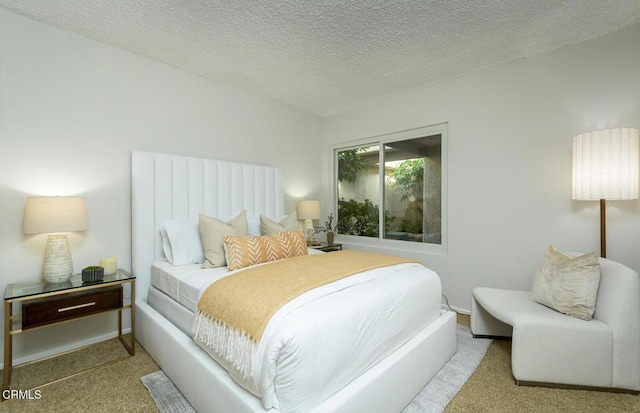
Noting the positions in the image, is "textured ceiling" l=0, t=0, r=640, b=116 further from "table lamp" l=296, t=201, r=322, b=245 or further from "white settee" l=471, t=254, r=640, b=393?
"white settee" l=471, t=254, r=640, b=393

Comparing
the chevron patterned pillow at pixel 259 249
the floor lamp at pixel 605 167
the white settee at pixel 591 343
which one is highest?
the floor lamp at pixel 605 167

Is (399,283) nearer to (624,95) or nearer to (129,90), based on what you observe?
(624,95)

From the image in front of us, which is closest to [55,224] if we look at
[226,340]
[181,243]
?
[181,243]

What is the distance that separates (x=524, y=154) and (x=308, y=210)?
8.21ft

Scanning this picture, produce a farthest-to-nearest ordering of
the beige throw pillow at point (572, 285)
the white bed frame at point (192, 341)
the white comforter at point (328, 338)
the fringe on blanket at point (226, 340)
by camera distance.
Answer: the beige throw pillow at point (572, 285) < the white bed frame at point (192, 341) < the fringe on blanket at point (226, 340) < the white comforter at point (328, 338)

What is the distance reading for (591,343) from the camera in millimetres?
1805

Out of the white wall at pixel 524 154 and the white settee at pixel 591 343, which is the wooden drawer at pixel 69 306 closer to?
the white settee at pixel 591 343

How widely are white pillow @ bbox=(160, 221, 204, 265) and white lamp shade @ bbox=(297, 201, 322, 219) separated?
1569mm

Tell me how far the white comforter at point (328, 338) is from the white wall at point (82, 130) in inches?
58.3

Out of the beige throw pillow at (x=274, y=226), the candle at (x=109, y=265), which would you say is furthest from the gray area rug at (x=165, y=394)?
the beige throw pillow at (x=274, y=226)

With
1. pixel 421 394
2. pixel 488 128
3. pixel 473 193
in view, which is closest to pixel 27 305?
pixel 421 394

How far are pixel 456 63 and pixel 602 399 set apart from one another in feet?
9.27

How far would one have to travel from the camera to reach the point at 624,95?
2326 mm

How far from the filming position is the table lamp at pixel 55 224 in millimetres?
2000
